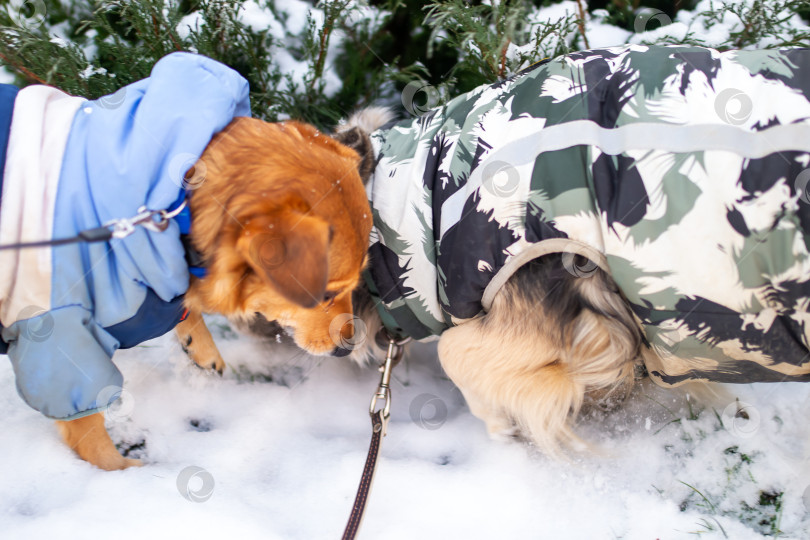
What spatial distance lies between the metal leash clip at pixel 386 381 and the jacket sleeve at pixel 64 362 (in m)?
0.83

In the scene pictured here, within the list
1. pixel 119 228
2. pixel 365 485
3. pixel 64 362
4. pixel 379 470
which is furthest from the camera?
pixel 379 470

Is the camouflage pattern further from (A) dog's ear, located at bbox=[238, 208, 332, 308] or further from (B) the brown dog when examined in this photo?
(A) dog's ear, located at bbox=[238, 208, 332, 308]

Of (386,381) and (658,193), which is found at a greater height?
(658,193)

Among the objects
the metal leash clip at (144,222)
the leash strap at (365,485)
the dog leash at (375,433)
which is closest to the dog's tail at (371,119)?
the dog leash at (375,433)

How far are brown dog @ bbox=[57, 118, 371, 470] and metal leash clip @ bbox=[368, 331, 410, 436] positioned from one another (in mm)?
402

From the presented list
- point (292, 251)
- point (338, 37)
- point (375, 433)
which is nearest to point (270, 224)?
point (292, 251)

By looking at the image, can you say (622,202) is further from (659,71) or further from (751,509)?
(751,509)

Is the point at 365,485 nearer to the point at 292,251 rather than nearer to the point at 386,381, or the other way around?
the point at 386,381

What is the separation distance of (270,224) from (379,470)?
3.43ft

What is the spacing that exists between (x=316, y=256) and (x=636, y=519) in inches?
55.7

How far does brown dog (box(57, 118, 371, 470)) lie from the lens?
5.00ft

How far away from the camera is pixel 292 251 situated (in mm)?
1502

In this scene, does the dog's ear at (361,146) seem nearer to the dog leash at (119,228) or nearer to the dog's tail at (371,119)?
the dog's tail at (371,119)

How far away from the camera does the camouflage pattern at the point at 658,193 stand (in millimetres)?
1420
